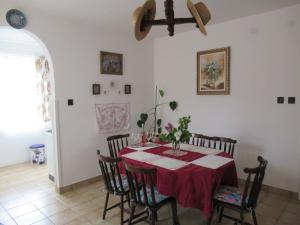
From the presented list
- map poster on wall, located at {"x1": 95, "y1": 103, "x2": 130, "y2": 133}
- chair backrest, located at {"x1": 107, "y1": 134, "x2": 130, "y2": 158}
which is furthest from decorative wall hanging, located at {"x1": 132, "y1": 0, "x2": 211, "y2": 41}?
map poster on wall, located at {"x1": 95, "y1": 103, "x2": 130, "y2": 133}

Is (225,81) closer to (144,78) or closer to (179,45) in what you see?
(179,45)

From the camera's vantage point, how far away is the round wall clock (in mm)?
2613

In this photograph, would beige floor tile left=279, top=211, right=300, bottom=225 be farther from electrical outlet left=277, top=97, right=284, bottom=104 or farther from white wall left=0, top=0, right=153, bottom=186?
white wall left=0, top=0, right=153, bottom=186

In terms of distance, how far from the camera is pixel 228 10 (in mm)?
2924

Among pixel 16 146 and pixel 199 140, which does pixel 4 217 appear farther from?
pixel 199 140

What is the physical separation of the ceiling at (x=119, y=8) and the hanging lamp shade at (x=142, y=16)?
105 cm

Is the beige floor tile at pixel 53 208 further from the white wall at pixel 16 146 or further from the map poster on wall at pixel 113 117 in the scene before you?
the white wall at pixel 16 146

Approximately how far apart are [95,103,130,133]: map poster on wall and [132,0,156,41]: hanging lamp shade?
2040mm

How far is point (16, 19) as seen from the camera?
2.66 m

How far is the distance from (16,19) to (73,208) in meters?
2.31

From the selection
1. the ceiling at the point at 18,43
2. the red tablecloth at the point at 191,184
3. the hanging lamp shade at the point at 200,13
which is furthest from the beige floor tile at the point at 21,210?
the hanging lamp shade at the point at 200,13

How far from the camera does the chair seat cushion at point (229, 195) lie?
2053mm

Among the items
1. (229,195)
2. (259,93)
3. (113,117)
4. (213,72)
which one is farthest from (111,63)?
(229,195)

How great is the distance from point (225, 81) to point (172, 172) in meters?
1.94
